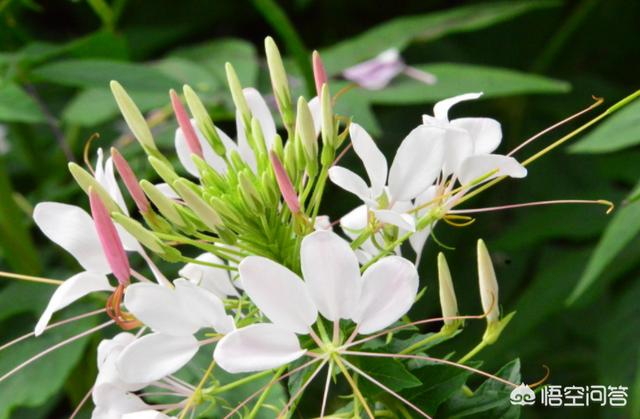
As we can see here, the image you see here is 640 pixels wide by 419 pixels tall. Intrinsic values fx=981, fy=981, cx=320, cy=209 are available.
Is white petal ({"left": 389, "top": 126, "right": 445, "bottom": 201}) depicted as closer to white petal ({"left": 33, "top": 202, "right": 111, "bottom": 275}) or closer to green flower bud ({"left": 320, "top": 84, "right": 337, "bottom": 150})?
green flower bud ({"left": 320, "top": 84, "right": 337, "bottom": 150})

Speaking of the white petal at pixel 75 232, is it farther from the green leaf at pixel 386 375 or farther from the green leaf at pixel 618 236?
the green leaf at pixel 618 236

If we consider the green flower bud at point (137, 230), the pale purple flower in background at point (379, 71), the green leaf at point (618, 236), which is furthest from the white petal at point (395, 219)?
the pale purple flower in background at point (379, 71)

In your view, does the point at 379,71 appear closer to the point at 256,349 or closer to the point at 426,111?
the point at 426,111

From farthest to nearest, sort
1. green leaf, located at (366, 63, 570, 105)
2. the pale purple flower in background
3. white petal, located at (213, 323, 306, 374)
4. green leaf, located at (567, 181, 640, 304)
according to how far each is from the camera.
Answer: the pale purple flower in background, green leaf, located at (366, 63, 570, 105), green leaf, located at (567, 181, 640, 304), white petal, located at (213, 323, 306, 374)

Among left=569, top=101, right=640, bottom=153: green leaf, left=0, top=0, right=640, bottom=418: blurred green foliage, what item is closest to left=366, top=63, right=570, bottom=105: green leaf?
left=0, top=0, right=640, bottom=418: blurred green foliage

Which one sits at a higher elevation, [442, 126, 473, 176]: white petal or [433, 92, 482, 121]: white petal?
[433, 92, 482, 121]: white petal
